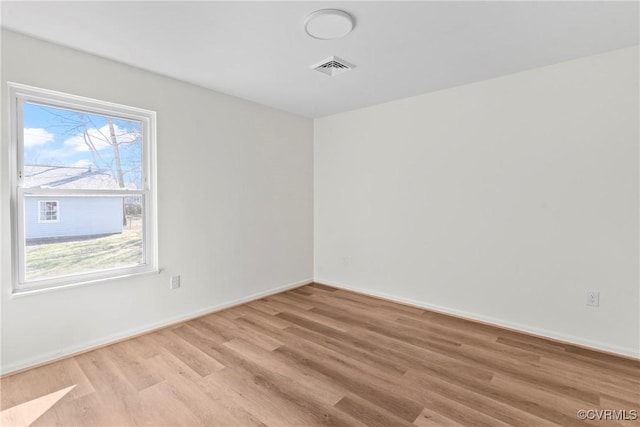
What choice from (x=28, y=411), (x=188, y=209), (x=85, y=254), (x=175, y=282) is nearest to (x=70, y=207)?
(x=85, y=254)

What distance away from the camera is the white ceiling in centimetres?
192

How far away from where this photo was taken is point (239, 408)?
1829 mm

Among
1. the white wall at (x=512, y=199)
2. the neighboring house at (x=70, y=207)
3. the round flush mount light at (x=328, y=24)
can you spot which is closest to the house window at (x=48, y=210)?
the neighboring house at (x=70, y=207)

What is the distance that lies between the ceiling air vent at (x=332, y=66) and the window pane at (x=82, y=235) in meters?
2.11

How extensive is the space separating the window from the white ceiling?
0.54m

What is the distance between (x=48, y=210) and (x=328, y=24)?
2.56m

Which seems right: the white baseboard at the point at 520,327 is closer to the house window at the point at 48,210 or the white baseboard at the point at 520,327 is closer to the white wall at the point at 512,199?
the white wall at the point at 512,199

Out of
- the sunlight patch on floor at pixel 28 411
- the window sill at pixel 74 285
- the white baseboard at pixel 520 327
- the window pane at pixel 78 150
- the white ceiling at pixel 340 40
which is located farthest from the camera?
the white baseboard at pixel 520 327

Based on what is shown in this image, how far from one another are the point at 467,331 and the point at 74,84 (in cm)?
406

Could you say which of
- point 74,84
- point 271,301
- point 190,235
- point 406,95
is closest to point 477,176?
point 406,95

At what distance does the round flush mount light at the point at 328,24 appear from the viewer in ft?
6.40

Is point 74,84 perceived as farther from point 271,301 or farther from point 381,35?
point 271,301

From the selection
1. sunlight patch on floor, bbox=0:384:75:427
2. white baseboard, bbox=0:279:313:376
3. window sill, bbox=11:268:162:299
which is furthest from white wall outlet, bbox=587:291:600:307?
sunlight patch on floor, bbox=0:384:75:427

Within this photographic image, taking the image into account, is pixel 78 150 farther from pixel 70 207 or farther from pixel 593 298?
pixel 593 298
